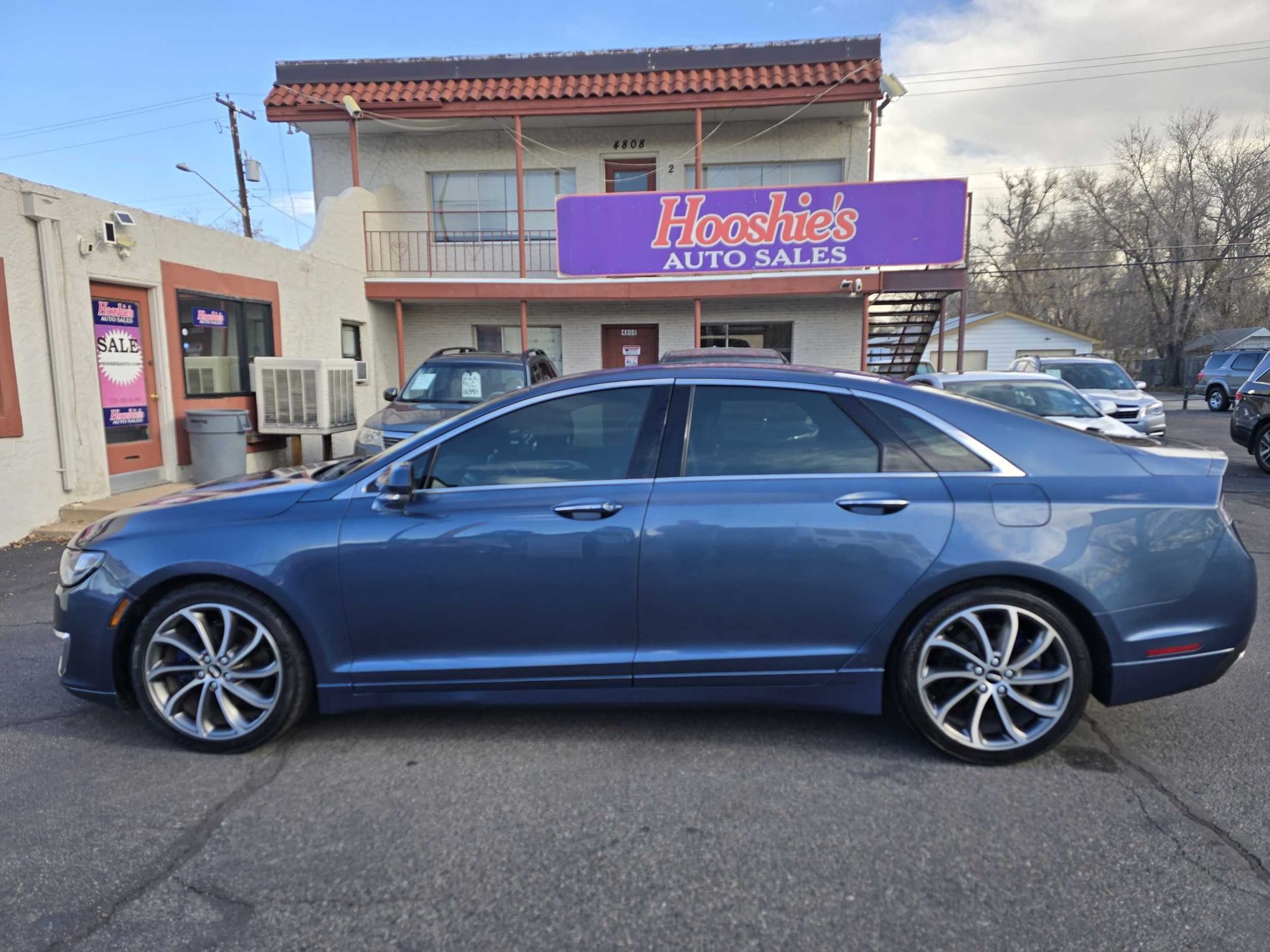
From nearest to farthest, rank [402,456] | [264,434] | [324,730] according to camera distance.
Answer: [402,456] < [324,730] < [264,434]

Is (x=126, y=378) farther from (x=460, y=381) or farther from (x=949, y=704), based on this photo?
(x=949, y=704)

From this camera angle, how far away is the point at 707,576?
10.1 ft

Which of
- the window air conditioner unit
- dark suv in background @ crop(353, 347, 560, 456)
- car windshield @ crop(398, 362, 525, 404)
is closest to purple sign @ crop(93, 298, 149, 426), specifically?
the window air conditioner unit

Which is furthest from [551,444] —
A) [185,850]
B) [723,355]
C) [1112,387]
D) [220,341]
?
[1112,387]

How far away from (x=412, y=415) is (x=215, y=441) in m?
2.75

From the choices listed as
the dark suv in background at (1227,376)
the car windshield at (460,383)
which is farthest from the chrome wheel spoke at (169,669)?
the dark suv in background at (1227,376)

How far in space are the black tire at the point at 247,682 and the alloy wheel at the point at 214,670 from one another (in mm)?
13

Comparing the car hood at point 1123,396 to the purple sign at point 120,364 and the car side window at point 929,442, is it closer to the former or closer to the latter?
the car side window at point 929,442

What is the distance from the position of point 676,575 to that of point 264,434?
9.60 meters

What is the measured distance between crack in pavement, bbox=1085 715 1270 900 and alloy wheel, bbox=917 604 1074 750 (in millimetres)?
397

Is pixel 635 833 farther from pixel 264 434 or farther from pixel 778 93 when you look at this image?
pixel 778 93

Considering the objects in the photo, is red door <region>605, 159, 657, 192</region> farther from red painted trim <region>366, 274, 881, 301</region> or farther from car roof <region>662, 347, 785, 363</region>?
car roof <region>662, 347, 785, 363</region>

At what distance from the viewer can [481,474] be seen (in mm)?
3309

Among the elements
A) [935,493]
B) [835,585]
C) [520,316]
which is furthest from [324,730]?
[520,316]
